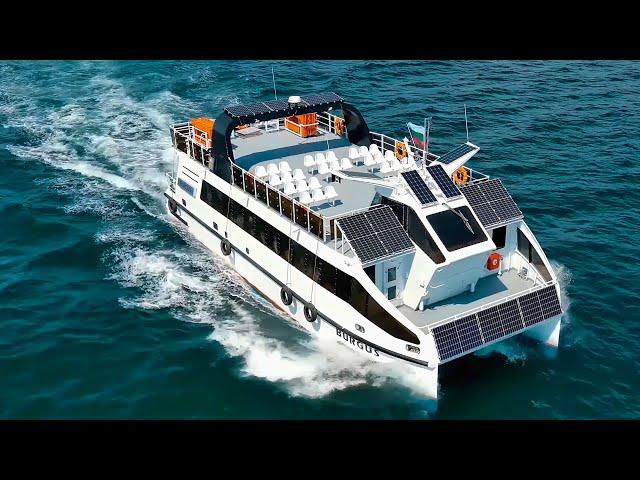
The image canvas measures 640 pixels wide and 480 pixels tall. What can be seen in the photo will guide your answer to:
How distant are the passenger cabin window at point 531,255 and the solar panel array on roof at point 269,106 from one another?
1010 centimetres

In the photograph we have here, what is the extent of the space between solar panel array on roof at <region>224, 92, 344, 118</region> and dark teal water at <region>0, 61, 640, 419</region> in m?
6.90

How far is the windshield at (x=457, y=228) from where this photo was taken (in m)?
24.2

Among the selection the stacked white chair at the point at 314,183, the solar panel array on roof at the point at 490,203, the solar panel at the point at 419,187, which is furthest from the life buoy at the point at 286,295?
the solar panel array on roof at the point at 490,203

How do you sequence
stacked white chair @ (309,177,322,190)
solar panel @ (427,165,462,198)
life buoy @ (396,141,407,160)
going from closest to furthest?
solar panel @ (427,165,462,198), stacked white chair @ (309,177,322,190), life buoy @ (396,141,407,160)

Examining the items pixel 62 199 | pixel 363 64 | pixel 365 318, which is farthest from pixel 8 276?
pixel 363 64

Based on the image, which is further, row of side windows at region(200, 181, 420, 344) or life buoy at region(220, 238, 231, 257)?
life buoy at region(220, 238, 231, 257)

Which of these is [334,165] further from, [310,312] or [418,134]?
[310,312]

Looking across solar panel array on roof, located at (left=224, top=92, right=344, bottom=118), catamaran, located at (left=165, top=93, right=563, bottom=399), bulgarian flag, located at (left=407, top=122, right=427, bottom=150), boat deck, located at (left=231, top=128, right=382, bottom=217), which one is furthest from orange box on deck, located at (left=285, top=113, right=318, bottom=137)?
bulgarian flag, located at (left=407, top=122, right=427, bottom=150)

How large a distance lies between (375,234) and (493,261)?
16.1 feet

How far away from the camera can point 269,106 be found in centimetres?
3033

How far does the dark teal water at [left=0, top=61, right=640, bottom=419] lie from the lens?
23.7 meters

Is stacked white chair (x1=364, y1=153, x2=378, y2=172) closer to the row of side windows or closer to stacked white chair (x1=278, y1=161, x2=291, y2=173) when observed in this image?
stacked white chair (x1=278, y1=161, x2=291, y2=173)

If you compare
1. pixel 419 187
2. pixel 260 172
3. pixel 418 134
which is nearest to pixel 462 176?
pixel 418 134

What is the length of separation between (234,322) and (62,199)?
13.8 meters
